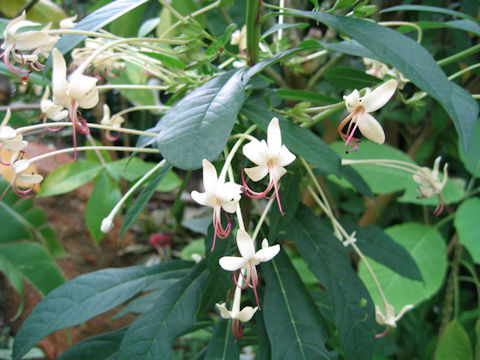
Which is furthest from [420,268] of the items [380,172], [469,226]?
[380,172]

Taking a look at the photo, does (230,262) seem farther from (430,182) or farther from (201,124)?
(430,182)

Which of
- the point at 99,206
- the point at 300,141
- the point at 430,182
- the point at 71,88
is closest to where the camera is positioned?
the point at 71,88

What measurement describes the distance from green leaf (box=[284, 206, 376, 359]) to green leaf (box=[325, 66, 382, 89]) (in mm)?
223

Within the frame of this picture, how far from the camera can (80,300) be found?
1.69 ft

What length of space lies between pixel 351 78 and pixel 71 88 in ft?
1.36

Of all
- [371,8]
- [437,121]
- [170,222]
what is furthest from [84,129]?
[170,222]

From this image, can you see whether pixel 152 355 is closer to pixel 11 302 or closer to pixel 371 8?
pixel 371 8

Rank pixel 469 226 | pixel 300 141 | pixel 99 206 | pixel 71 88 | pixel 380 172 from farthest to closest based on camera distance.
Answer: pixel 380 172 → pixel 469 226 → pixel 99 206 → pixel 300 141 → pixel 71 88

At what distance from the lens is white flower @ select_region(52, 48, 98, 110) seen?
0.89 feet

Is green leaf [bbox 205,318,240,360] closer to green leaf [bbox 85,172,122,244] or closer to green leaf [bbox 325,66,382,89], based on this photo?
green leaf [bbox 85,172,122,244]

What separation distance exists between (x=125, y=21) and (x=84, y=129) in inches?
23.0

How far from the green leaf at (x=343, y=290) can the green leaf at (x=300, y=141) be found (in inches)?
5.1

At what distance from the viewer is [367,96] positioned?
0.99 ft

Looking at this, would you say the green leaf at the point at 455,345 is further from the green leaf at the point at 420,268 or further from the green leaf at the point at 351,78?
the green leaf at the point at 351,78
